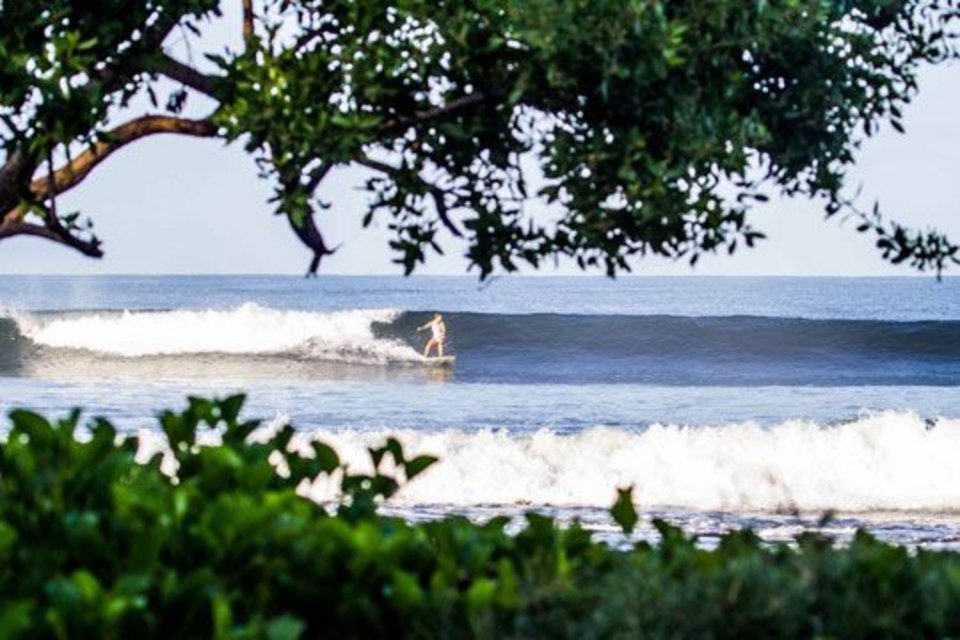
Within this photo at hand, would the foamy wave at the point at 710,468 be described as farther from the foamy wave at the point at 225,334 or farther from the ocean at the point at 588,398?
the foamy wave at the point at 225,334

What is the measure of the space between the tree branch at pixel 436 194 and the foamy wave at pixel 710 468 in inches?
428

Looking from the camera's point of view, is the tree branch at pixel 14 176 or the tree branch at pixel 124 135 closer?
the tree branch at pixel 14 176

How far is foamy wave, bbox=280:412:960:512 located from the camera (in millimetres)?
19453

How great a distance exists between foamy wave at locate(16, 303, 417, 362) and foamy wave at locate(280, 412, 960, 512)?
24.0 meters

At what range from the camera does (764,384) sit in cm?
4169

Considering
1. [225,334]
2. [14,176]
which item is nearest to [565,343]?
[225,334]

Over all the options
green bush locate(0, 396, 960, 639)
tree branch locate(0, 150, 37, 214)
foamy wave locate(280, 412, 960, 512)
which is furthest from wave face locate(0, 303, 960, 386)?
green bush locate(0, 396, 960, 639)

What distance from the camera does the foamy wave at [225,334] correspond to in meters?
46.3

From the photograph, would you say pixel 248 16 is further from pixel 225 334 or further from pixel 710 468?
pixel 225 334

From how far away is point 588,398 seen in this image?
3594cm

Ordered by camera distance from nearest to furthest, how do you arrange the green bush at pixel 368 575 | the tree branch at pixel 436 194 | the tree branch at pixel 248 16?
1. the green bush at pixel 368 575
2. the tree branch at pixel 436 194
3. the tree branch at pixel 248 16

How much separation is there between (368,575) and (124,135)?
519cm

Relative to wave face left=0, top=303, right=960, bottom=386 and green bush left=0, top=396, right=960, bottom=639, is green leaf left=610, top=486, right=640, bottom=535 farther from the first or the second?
wave face left=0, top=303, right=960, bottom=386

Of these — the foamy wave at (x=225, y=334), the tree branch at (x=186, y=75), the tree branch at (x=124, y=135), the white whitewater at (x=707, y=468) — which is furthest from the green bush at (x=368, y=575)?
the foamy wave at (x=225, y=334)
